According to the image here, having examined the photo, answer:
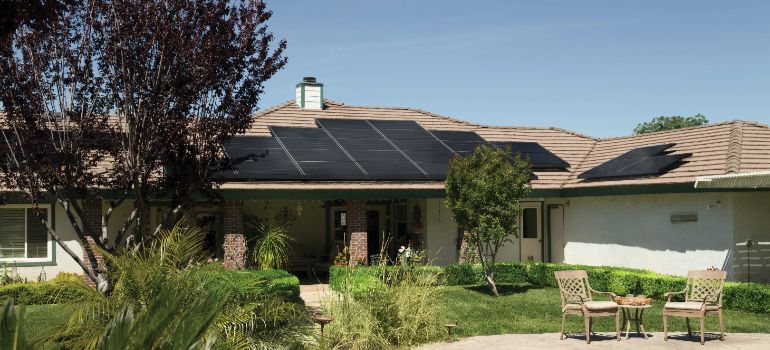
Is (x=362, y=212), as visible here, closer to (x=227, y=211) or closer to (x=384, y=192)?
(x=384, y=192)

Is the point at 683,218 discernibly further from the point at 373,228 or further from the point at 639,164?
the point at 373,228

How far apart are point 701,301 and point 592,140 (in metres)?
15.7

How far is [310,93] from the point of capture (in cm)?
2781

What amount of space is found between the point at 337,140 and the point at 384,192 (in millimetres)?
3392

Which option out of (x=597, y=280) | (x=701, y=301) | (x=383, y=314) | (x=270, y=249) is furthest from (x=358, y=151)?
(x=701, y=301)

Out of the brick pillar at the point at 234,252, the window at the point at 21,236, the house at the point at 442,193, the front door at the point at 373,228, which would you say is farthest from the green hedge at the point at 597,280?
the window at the point at 21,236

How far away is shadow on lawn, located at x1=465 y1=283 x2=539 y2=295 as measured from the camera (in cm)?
2025

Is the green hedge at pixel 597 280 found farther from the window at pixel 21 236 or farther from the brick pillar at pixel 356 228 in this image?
the window at pixel 21 236

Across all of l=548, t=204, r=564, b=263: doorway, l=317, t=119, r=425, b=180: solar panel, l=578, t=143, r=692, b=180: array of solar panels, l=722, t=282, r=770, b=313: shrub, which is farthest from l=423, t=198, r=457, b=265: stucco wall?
l=722, t=282, r=770, b=313: shrub

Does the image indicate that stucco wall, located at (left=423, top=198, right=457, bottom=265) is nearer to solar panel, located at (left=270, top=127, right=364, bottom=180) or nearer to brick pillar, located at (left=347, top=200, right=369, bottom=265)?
brick pillar, located at (left=347, top=200, right=369, bottom=265)

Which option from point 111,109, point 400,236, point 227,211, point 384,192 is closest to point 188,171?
point 111,109

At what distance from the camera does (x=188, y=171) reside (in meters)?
14.9

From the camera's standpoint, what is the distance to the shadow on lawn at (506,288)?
20250mm

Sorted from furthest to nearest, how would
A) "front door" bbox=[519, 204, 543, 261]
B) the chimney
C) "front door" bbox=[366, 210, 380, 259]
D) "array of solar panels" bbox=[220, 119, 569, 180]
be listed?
the chimney
"front door" bbox=[366, 210, 380, 259]
"front door" bbox=[519, 204, 543, 261]
"array of solar panels" bbox=[220, 119, 569, 180]
